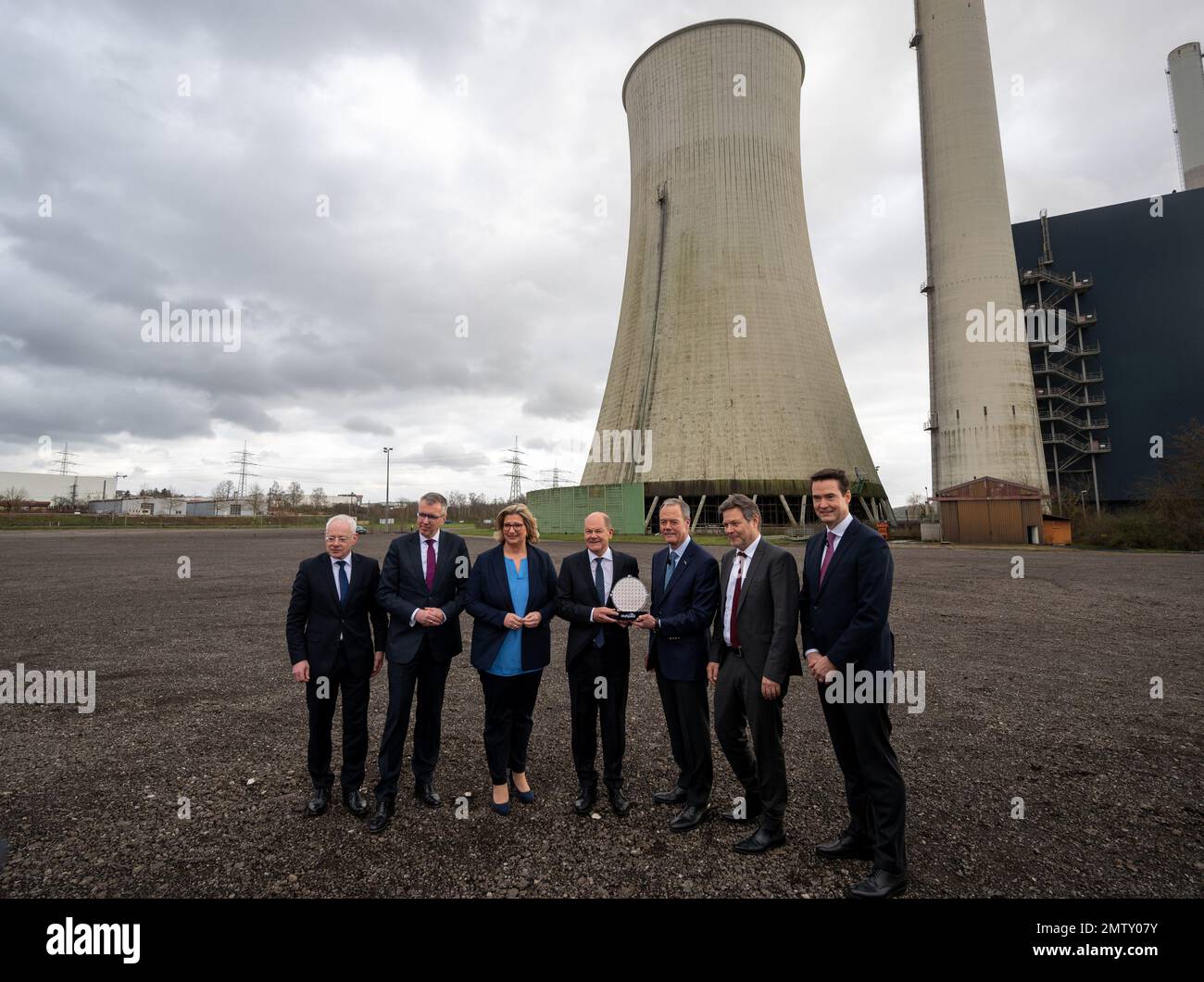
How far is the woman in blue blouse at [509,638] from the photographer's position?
310 cm

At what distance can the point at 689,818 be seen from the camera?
2891 millimetres

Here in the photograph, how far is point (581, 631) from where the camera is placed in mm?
3184

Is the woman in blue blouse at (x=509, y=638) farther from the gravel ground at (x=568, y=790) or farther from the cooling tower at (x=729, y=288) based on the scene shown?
the cooling tower at (x=729, y=288)

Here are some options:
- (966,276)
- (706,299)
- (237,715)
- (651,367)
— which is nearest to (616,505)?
(651,367)

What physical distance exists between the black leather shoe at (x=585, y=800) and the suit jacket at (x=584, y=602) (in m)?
0.64

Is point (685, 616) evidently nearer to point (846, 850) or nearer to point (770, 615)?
point (770, 615)

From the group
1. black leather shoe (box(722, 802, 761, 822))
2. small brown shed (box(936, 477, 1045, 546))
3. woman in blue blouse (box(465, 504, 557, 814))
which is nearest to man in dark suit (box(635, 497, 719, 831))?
black leather shoe (box(722, 802, 761, 822))

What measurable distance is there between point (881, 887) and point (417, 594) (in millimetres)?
2566

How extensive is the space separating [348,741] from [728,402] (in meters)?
23.8

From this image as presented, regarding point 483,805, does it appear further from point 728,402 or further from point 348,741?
point 728,402

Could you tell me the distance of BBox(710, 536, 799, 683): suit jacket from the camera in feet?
8.77

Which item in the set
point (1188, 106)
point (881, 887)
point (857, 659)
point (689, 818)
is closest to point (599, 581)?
point (689, 818)

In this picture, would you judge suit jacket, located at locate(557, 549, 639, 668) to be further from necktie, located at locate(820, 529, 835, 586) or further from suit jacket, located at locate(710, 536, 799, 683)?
necktie, located at locate(820, 529, 835, 586)

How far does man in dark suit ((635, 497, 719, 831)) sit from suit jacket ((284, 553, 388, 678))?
1584 mm
